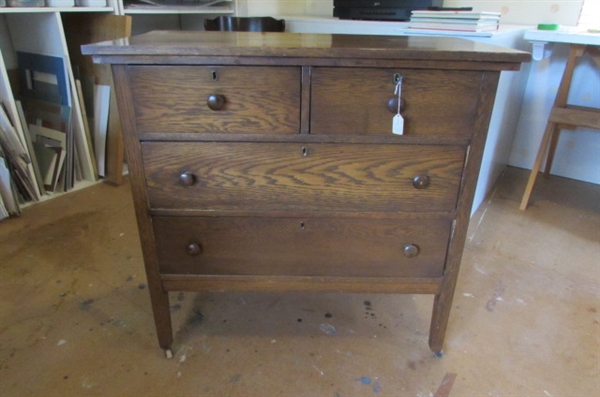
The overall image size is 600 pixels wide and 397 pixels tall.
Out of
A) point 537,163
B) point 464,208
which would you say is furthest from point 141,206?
point 537,163

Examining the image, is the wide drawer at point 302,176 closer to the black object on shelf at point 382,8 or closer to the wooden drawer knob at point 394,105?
the wooden drawer knob at point 394,105

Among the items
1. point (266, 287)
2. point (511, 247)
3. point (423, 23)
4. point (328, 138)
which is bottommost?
point (511, 247)

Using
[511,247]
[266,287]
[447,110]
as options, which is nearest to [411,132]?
[447,110]

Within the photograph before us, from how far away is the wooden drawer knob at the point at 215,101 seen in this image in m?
0.81

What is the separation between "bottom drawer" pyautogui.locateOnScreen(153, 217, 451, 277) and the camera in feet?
3.18

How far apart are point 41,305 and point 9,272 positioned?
265mm

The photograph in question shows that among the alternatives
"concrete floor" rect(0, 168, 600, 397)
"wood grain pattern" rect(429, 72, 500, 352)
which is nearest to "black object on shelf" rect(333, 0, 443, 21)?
"concrete floor" rect(0, 168, 600, 397)

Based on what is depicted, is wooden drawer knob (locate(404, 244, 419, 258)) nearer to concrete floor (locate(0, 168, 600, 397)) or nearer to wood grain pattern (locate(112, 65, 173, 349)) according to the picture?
concrete floor (locate(0, 168, 600, 397))

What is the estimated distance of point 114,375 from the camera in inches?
42.0

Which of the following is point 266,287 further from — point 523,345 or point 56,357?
point 523,345

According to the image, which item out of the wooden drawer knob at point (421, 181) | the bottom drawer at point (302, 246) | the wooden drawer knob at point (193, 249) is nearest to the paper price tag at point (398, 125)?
the wooden drawer knob at point (421, 181)

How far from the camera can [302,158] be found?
89cm

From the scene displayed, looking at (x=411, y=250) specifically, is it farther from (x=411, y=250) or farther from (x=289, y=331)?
(x=289, y=331)

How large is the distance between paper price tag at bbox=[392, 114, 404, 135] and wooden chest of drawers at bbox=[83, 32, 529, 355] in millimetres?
12
